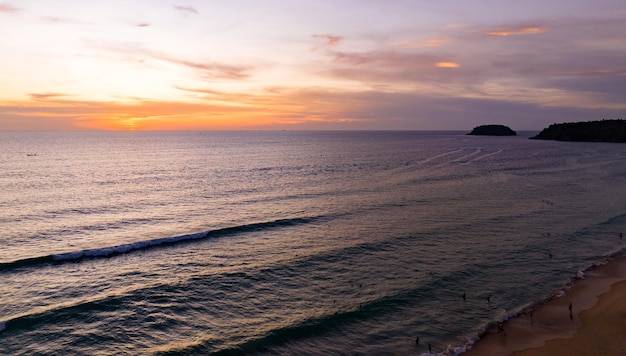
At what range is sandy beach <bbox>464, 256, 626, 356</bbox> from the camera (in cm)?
1889

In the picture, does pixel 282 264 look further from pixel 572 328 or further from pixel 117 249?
pixel 572 328

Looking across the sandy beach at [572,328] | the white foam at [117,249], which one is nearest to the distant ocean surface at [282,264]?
the white foam at [117,249]

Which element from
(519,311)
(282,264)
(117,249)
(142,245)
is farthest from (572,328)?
(117,249)

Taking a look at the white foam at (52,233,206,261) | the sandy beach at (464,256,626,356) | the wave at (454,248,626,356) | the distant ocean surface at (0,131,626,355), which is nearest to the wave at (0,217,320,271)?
the white foam at (52,233,206,261)

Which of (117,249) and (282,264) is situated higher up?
(117,249)

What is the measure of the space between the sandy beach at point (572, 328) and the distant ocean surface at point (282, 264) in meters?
1.01

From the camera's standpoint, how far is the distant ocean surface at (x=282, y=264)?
20719 millimetres

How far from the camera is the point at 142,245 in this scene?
34.5m

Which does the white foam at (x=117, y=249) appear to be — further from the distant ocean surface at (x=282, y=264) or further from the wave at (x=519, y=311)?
the wave at (x=519, y=311)

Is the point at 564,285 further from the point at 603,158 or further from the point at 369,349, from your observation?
the point at 603,158

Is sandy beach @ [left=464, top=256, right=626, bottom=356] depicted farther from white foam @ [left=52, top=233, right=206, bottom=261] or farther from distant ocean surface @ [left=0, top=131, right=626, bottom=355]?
white foam @ [left=52, top=233, right=206, bottom=261]

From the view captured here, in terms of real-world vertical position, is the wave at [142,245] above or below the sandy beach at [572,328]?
above

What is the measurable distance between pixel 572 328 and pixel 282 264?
1843cm

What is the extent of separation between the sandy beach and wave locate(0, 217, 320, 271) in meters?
24.0
